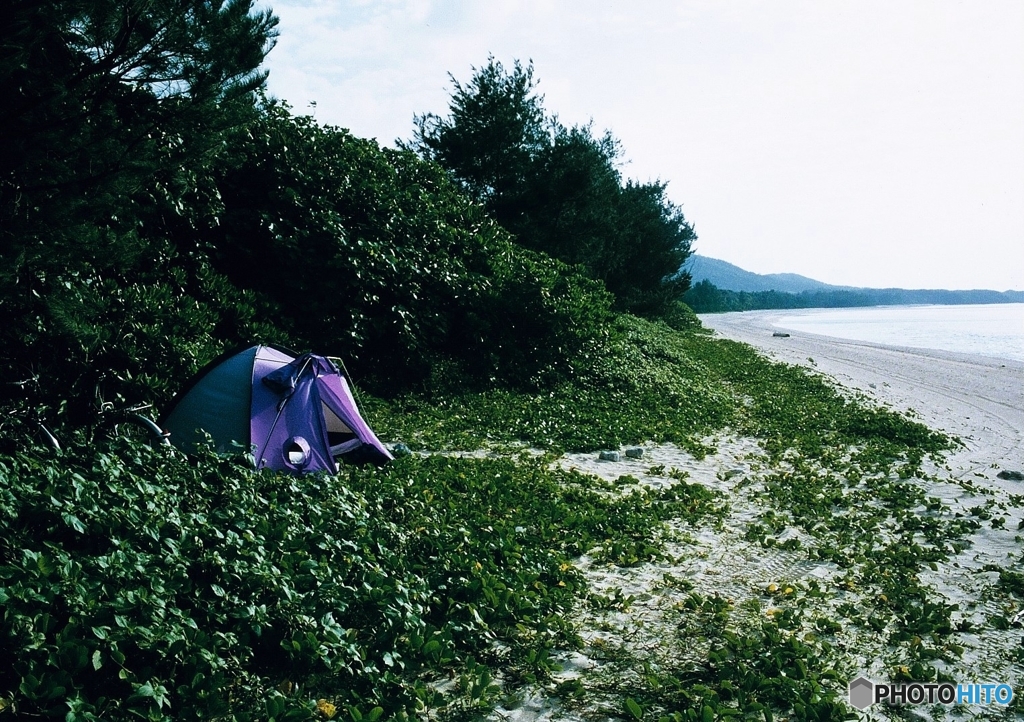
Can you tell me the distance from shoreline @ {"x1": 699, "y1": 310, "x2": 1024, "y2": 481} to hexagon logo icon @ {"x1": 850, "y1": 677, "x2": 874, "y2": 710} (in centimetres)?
789

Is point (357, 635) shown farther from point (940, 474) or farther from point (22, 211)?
point (940, 474)

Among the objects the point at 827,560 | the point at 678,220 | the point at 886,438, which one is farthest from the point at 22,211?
the point at 678,220

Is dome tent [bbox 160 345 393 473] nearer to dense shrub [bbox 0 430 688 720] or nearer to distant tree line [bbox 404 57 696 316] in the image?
dense shrub [bbox 0 430 688 720]

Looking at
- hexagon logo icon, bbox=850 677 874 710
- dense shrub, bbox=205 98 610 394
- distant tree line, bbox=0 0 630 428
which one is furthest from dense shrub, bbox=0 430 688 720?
dense shrub, bbox=205 98 610 394

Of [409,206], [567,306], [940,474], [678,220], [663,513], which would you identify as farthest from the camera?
[678,220]

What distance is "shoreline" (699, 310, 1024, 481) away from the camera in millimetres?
13942

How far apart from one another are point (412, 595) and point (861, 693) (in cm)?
313

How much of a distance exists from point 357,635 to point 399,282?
11589 millimetres

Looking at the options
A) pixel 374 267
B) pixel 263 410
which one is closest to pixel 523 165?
pixel 374 267

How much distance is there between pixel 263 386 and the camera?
27.6ft

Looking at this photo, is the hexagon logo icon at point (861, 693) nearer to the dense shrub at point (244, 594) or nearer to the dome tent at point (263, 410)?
the dense shrub at point (244, 594)

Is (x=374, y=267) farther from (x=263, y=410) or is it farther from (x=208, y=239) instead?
(x=263, y=410)

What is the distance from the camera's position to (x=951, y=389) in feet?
80.4

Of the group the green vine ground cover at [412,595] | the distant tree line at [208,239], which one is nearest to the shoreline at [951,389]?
the green vine ground cover at [412,595]
